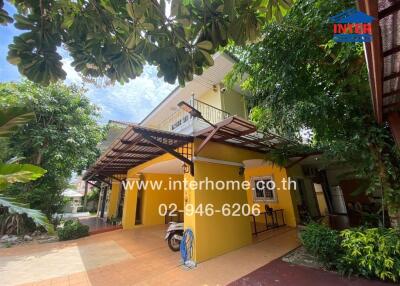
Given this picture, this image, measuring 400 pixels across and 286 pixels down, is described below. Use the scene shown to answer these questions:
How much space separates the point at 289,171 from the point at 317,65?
20.7 ft

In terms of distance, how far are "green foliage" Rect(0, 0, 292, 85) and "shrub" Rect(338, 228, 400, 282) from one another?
15.5ft

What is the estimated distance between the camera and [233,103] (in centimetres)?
863

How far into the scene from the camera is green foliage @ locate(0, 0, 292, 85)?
1236 millimetres

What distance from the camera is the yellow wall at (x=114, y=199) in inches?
532

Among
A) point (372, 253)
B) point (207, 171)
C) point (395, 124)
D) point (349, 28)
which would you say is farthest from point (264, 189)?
point (349, 28)

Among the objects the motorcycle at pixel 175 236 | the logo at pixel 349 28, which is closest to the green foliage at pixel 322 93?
the logo at pixel 349 28

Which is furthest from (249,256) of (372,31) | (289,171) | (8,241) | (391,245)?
(8,241)

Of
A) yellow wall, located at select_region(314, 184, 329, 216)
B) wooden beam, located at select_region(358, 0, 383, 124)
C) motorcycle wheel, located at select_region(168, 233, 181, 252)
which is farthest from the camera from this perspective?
yellow wall, located at select_region(314, 184, 329, 216)

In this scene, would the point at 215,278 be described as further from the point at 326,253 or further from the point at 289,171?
the point at 289,171

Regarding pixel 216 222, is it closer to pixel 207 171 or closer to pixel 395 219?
pixel 207 171

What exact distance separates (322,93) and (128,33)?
4.19 metres

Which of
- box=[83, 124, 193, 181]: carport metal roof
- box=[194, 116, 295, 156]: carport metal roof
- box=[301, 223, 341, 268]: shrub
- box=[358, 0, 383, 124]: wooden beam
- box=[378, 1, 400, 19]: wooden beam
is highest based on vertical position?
box=[194, 116, 295, 156]: carport metal roof

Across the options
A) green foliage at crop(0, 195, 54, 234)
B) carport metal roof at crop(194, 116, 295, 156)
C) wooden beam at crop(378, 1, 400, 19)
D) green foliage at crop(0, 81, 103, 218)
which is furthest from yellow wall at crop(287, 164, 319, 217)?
green foliage at crop(0, 81, 103, 218)

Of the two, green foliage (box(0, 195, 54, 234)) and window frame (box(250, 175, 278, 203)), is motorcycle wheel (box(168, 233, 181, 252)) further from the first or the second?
window frame (box(250, 175, 278, 203))
